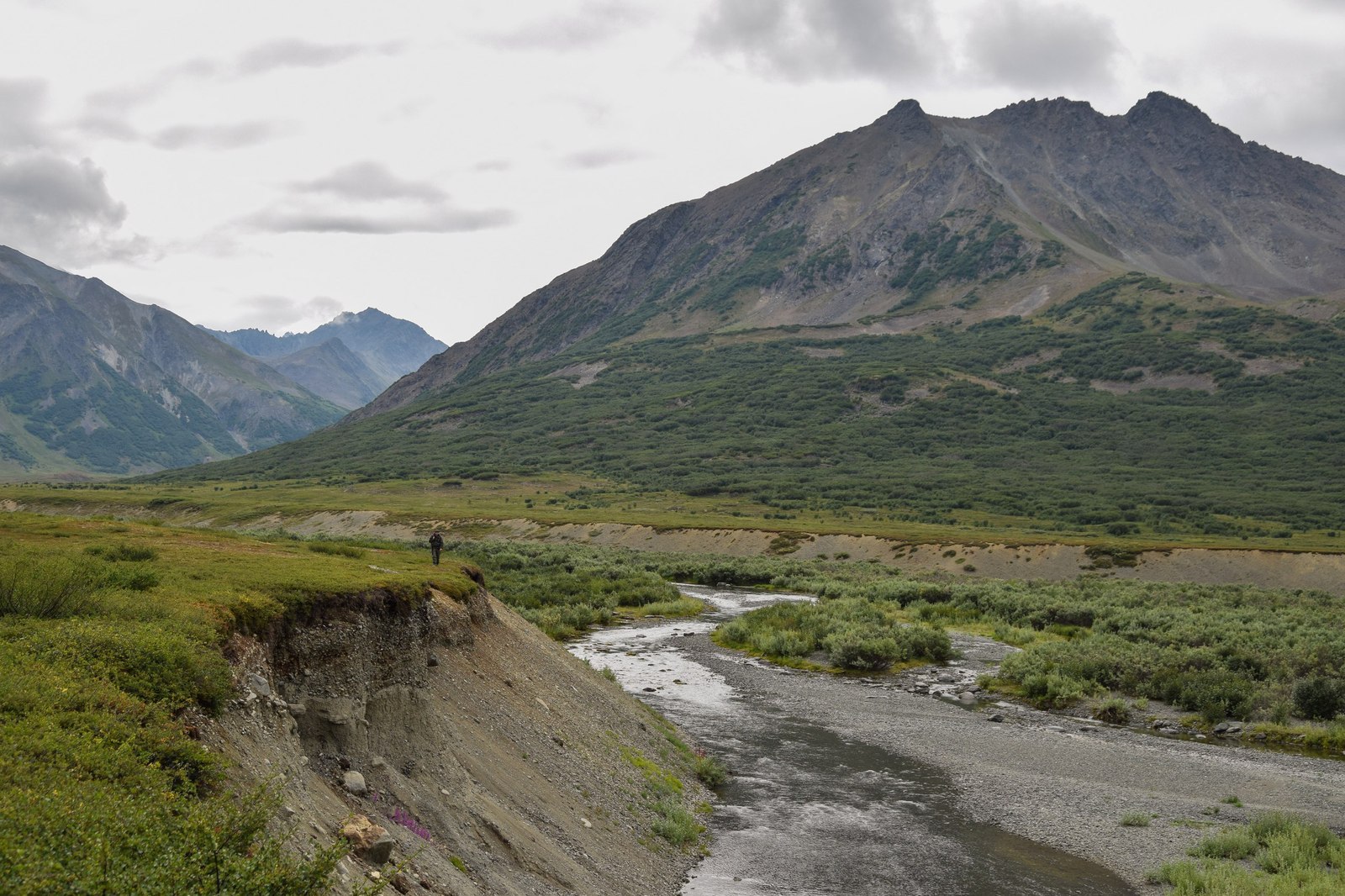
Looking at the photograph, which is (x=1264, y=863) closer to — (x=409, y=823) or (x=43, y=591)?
(x=409, y=823)

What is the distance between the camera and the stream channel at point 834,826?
19.0m

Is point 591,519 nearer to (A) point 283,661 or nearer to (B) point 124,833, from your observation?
(A) point 283,661

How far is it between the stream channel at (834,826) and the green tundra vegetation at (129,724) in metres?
10.0

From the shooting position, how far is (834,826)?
73.1 feet

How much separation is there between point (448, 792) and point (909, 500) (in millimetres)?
143158

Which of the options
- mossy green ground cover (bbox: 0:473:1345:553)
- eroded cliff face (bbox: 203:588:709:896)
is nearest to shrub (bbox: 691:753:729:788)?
eroded cliff face (bbox: 203:588:709:896)

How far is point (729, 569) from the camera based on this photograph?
8556 centimetres

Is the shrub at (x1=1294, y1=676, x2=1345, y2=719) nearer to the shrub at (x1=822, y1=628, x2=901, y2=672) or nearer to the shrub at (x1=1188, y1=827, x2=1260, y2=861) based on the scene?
the shrub at (x1=1188, y1=827, x2=1260, y2=861)

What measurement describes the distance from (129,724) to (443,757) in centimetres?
742

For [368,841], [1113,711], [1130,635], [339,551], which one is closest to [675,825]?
[368,841]

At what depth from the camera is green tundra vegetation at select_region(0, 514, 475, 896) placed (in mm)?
8164

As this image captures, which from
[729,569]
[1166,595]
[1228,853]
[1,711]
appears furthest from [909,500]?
[1,711]

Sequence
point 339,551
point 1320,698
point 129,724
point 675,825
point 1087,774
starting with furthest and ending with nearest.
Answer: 1. point 1320,698
2. point 339,551
3. point 1087,774
4. point 675,825
5. point 129,724

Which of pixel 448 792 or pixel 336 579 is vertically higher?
pixel 336 579
